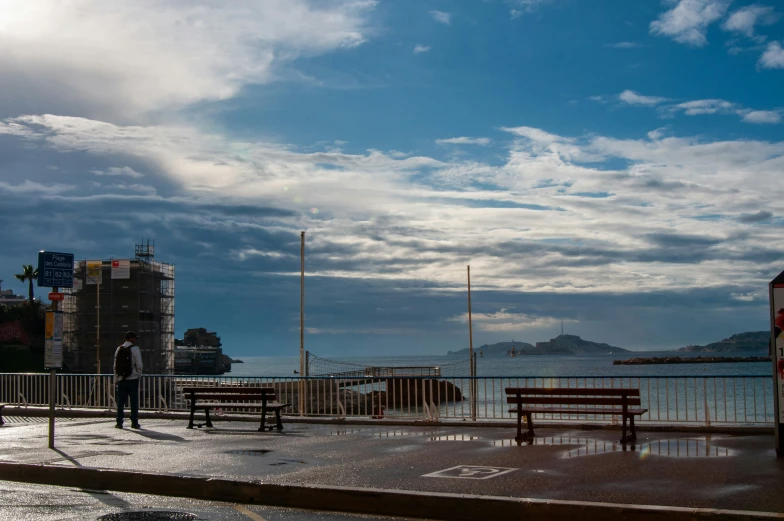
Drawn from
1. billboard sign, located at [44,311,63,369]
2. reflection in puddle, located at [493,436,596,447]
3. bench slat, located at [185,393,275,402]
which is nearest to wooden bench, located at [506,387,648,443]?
reflection in puddle, located at [493,436,596,447]

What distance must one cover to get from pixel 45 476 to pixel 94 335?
71.1 meters

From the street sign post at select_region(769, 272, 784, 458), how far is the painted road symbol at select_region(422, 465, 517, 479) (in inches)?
161

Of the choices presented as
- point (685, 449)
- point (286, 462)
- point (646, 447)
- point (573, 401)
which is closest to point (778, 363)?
point (685, 449)

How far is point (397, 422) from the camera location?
58.7 ft

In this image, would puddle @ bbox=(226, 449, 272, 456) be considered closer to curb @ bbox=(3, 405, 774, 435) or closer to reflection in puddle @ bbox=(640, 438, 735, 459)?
curb @ bbox=(3, 405, 774, 435)

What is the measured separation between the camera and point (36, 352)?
93.8 m

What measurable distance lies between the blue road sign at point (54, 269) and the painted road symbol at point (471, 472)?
8223 mm

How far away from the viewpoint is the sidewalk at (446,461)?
9.27 meters

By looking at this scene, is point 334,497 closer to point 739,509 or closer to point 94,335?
point 739,509

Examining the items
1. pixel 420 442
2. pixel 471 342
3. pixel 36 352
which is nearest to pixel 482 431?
pixel 420 442

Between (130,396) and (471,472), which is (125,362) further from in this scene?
(471,472)

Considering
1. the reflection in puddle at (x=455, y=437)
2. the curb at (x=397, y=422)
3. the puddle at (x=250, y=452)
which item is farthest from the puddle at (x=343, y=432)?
the puddle at (x=250, y=452)

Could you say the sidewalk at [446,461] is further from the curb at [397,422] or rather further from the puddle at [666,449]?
the curb at [397,422]

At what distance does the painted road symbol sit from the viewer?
34.6 feet
